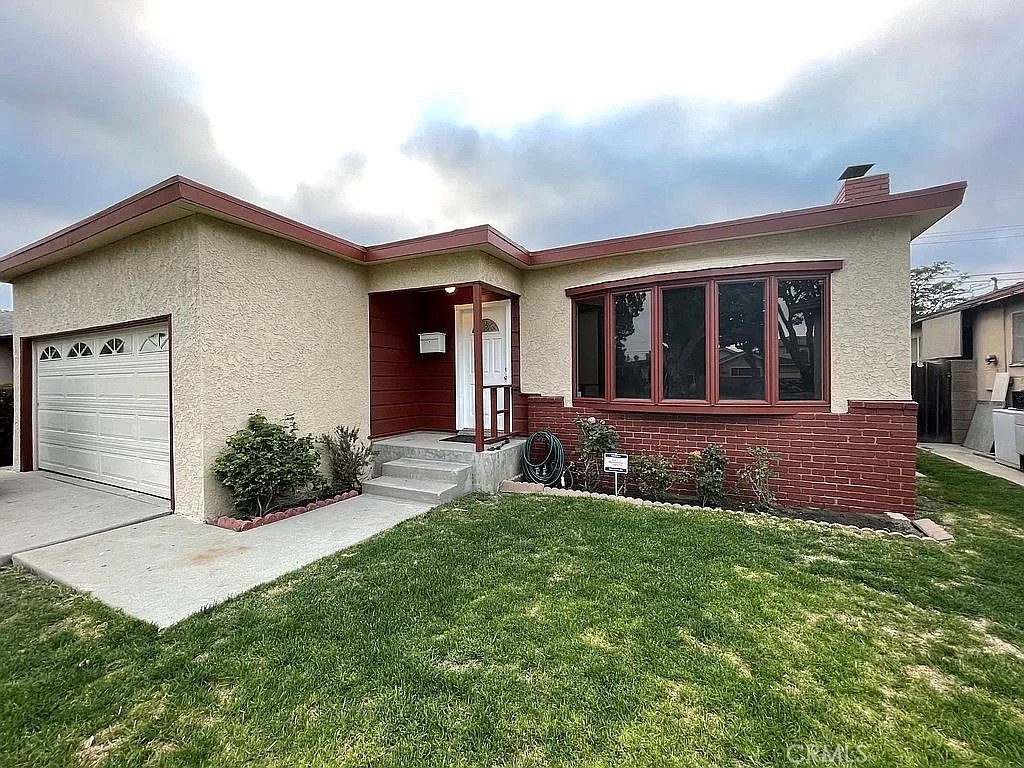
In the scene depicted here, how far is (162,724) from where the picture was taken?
198 centimetres

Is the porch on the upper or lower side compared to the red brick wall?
upper

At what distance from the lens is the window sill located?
18.1ft

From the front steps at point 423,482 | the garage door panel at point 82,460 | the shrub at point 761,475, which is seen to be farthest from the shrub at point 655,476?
the garage door panel at point 82,460

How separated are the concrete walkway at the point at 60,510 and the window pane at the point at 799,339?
Answer: 312 inches

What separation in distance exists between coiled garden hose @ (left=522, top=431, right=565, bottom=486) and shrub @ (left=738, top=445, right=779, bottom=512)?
253cm

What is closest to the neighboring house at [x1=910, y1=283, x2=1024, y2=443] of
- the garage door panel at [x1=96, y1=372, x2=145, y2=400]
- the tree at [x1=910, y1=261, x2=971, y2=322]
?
the tree at [x1=910, y1=261, x2=971, y2=322]

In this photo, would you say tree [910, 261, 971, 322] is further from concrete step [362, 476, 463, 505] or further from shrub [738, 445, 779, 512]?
concrete step [362, 476, 463, 505]

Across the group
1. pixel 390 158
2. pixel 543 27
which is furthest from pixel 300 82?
pixel 543 27

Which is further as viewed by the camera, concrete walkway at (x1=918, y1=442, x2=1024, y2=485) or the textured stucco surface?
concrete walkway at (x1=918, y1=442, x2=1024, y2=485)

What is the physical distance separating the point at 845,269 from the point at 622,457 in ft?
11.8

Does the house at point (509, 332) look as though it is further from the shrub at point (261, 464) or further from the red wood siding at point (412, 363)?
the shrub at point (261, 464)

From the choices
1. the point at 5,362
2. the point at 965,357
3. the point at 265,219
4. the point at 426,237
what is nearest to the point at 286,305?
the point at 265,219

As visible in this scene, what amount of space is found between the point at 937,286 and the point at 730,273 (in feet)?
76.3

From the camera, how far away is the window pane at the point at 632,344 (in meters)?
6.28
